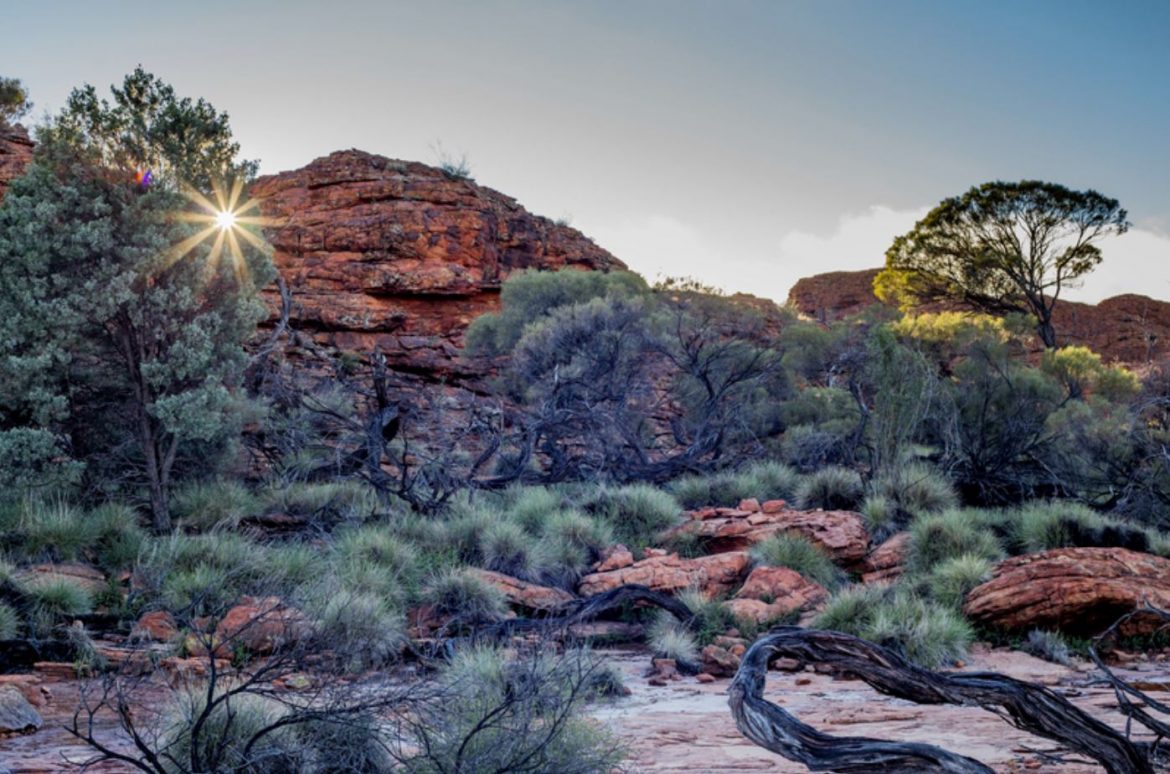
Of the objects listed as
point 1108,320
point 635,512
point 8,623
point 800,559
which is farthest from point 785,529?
point 1108,320

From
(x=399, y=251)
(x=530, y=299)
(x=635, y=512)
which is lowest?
(x=635, y=512)

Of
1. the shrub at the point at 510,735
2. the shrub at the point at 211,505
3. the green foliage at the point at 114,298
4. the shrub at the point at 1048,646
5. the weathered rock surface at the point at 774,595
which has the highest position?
the green foliage at the point at 114,298

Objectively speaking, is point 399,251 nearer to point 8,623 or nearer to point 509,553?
point 509,553

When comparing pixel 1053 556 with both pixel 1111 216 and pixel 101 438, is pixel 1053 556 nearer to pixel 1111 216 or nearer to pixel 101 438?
pixel 101 438

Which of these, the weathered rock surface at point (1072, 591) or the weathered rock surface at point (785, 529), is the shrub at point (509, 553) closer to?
the weathered rock surface at point (785, 529)

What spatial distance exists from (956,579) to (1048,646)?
4.24 ft

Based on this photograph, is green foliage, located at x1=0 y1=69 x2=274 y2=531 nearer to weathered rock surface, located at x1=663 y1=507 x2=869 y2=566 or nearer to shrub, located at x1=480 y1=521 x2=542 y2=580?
shrub, located at x1=480 y1=521 x2=542 y2=580

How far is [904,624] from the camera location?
22.5 feet

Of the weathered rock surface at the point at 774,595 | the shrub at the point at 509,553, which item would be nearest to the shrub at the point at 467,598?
the shrub at the point at 509,553

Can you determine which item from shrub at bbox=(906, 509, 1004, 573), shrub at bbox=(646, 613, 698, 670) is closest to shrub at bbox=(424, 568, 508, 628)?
shrub at bbox=(646, 613, 698, 670)

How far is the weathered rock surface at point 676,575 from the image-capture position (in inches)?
340

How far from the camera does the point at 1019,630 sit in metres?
7.59

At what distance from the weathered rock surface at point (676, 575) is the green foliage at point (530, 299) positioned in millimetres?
12915

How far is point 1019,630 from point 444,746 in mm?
6159
